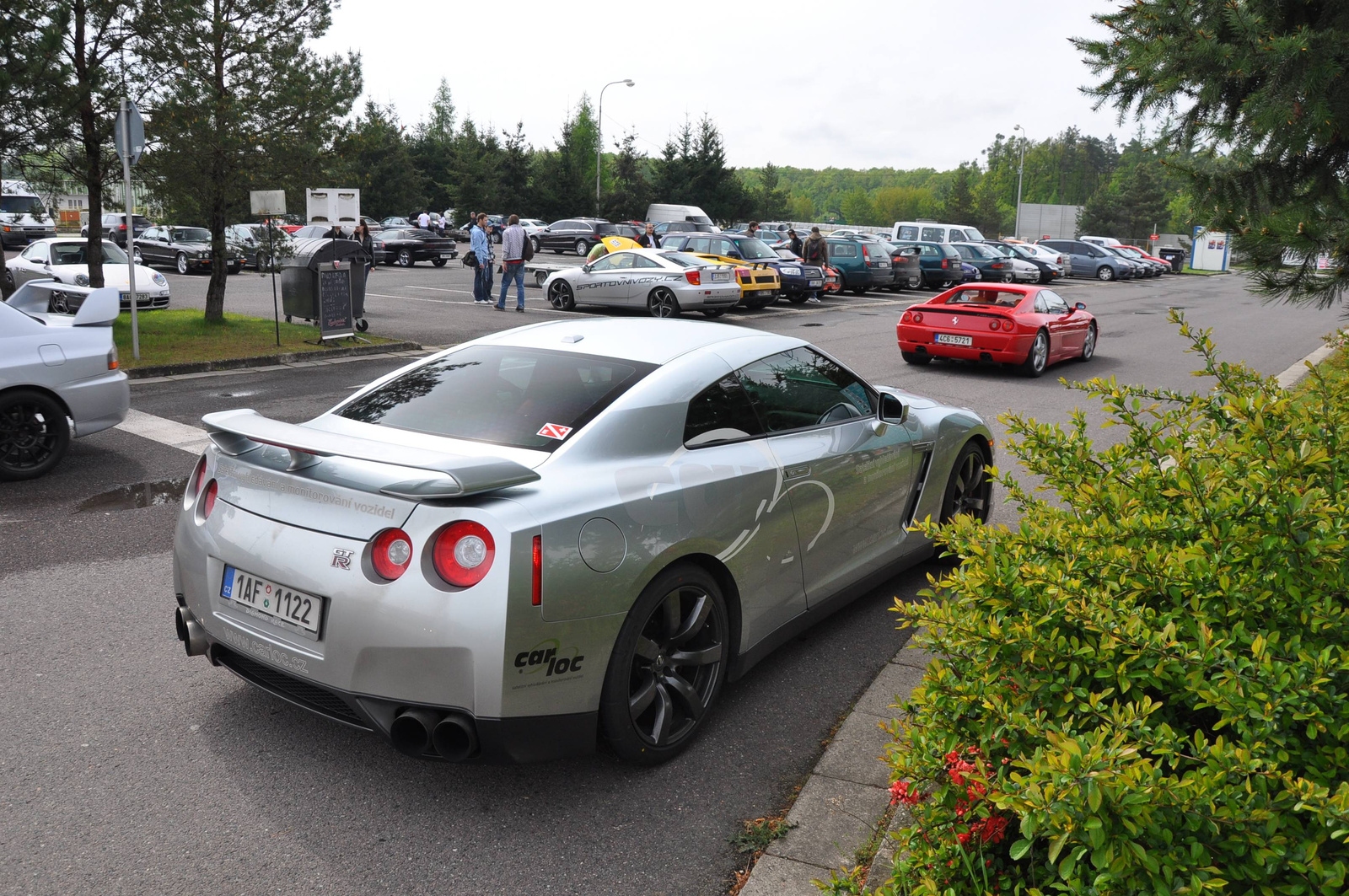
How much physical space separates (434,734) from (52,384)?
6.00 metres

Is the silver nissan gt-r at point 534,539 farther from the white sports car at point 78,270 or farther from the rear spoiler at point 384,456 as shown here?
the white sports car at point 78,270

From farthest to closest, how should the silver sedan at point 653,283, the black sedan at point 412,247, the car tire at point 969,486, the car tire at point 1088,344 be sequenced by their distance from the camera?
the black sedan at point 412,247, the silver sedan at point 653,283, the car tire at point 1088,344, the car tire at point 969,486

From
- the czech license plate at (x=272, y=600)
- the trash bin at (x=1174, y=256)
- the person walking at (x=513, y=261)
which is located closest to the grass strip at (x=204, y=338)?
the person walking at (x=513, y=261)

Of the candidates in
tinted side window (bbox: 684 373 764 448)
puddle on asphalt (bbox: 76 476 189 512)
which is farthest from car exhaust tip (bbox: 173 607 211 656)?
puddle on asphalt (bbox: 76 476 189 512)

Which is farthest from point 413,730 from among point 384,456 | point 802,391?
point 802,391

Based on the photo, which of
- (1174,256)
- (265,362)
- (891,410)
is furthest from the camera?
(1174,256)

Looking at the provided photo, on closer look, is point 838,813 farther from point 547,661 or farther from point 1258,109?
point 1258,109

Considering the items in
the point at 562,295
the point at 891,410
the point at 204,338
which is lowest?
the point at 204,338

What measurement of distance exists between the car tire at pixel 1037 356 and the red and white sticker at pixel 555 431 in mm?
12007

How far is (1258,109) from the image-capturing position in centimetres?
567

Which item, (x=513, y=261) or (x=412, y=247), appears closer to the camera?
(x=513, y=261)

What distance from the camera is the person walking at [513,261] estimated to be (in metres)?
22.0

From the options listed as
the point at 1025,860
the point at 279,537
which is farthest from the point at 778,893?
the point at 279,537

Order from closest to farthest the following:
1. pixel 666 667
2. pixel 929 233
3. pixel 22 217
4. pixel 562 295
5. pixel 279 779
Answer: pixel 279 779 → pixel 666 667 → pixel 562 295 → pixel 22 217 → pixel 929 233
